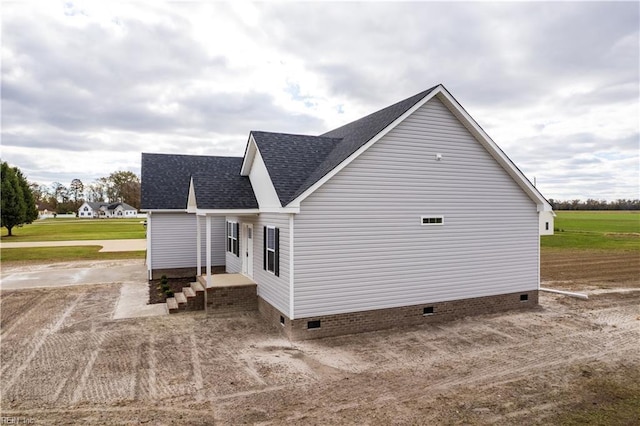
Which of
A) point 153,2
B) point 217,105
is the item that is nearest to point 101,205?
point 217,105

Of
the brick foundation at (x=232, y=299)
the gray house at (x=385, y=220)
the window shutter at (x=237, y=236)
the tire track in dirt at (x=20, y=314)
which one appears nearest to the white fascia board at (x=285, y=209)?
the gray house at (x=385, y=220)

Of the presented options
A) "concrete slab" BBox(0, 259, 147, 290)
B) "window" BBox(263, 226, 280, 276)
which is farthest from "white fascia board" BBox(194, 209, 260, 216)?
"concrete slab" BBox(0, 259, 147, 290)

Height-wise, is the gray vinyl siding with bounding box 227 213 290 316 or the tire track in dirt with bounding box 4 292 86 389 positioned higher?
the gray vinyl siding with bounding box 227 213 290 316

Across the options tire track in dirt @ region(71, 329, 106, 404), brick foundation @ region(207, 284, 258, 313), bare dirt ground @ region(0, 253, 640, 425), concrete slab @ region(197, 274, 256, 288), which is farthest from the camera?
concrete slab @ region(197, 274, 256, 288)

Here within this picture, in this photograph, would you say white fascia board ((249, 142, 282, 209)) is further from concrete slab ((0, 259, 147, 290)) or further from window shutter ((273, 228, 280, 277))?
concrete slab ((0, 259, 147, 290))

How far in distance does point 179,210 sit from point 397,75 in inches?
478

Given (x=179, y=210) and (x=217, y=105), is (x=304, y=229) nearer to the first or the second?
(x=179, y=210)

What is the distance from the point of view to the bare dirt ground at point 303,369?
6168 millimetres

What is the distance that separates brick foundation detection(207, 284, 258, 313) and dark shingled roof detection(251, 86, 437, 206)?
3.98 meters

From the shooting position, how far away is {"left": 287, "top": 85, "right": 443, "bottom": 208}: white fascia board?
9.48 m

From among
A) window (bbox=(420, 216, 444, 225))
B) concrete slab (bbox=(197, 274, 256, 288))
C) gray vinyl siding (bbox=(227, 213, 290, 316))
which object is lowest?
concrete slab (bbox=(197, 274, 256, 288))

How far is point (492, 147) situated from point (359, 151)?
4641 mm

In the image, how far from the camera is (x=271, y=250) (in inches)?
439

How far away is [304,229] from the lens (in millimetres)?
9734
